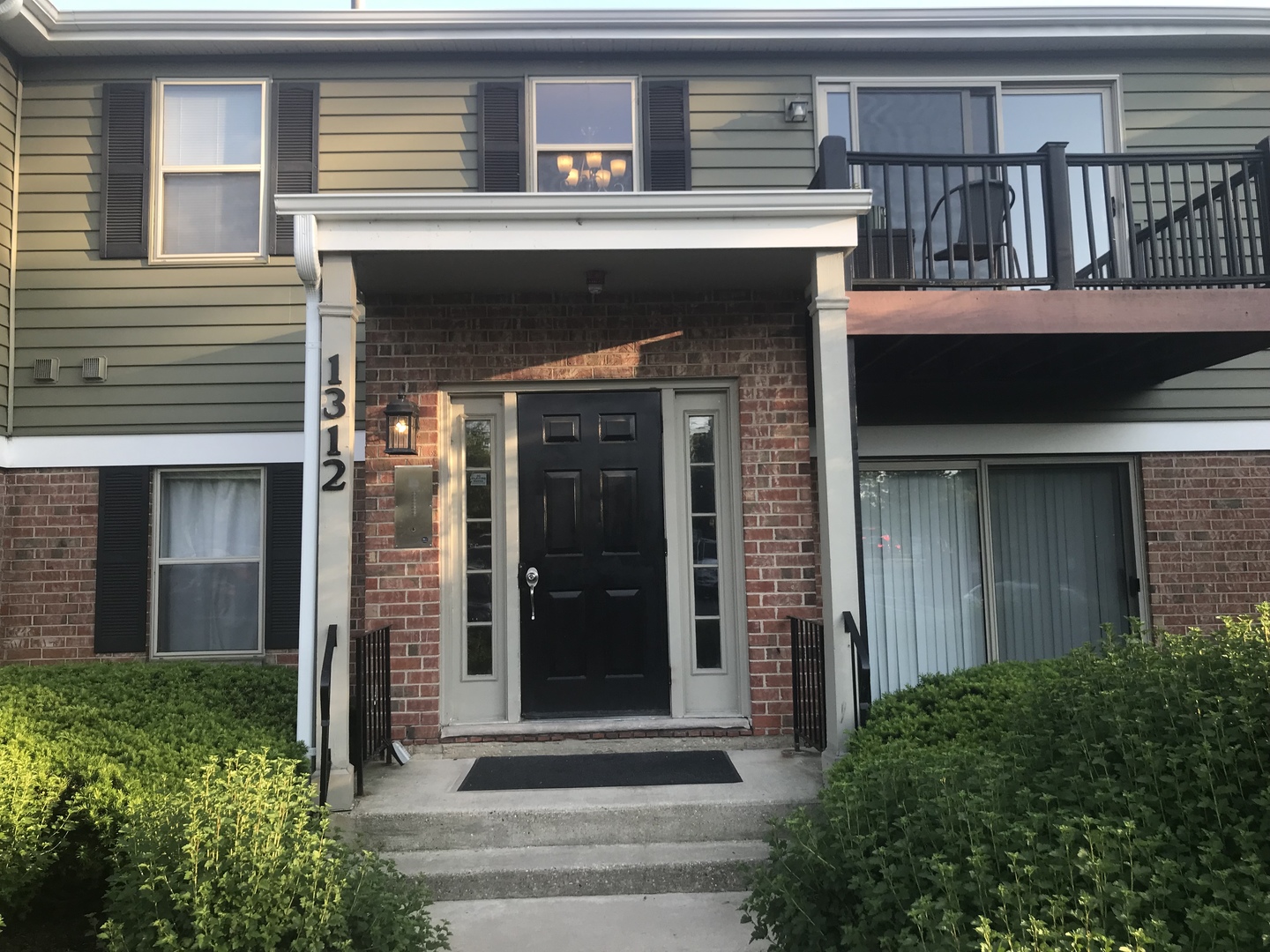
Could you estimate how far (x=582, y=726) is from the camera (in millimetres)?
4988

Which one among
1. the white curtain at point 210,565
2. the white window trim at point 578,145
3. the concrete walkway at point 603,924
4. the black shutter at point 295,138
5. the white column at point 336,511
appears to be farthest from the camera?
the white window trim at point 578,145

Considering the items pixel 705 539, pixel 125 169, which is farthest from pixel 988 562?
pixel 125 169

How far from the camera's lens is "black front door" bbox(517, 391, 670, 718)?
16.9 feet

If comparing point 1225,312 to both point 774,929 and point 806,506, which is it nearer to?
point 806,506

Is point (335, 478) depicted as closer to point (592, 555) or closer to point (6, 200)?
point (592, 555)

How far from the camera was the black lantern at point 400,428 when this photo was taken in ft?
15.8

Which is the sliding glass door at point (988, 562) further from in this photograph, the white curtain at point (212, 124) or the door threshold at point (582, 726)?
the white curtain at point (212, 124)

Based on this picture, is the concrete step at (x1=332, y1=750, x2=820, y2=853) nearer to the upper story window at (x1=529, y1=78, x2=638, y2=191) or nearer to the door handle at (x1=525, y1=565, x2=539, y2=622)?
the door handle at (x1=525, y1=565, x2=539, y2=622)

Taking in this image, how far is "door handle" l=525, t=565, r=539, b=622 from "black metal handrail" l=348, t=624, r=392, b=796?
0.86 meters

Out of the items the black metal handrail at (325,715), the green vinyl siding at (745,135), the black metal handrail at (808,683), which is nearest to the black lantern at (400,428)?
the black metal handrail at (325,715)

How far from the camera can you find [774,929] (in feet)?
8.59

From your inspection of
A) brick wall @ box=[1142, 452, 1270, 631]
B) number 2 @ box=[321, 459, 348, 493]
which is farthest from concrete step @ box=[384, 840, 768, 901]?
brick wall @ box=[1142, 452, 1270, 631]

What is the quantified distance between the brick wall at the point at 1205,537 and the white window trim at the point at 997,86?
98.9 inches

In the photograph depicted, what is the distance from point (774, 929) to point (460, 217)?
138 inches
